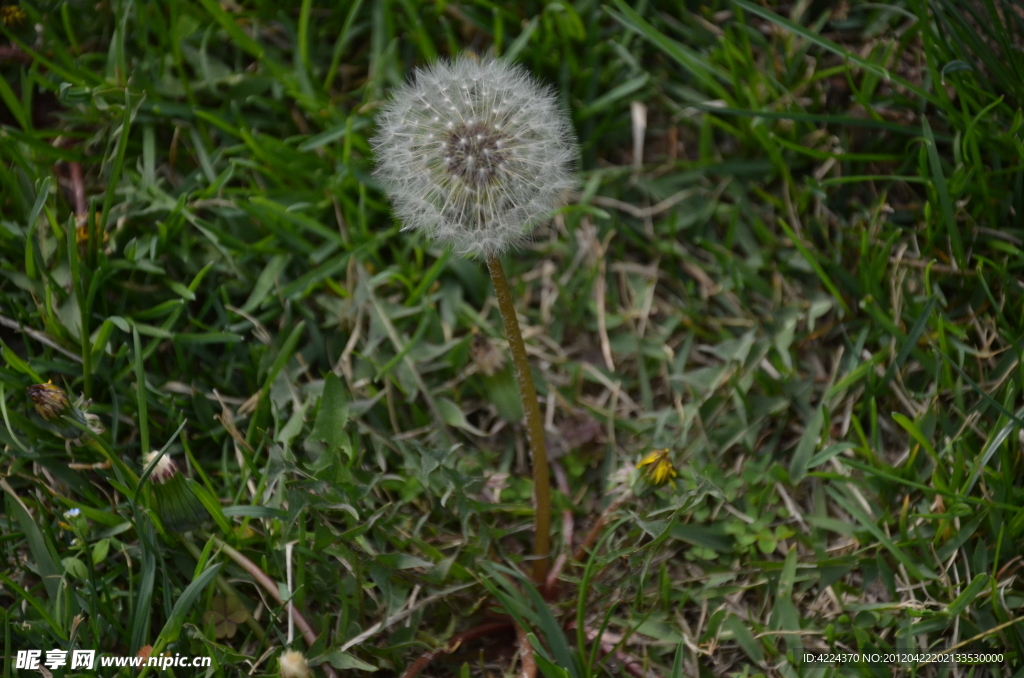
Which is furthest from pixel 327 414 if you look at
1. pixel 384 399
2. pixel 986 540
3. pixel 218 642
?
pixel 986 540

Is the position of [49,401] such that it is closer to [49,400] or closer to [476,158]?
[49,400]

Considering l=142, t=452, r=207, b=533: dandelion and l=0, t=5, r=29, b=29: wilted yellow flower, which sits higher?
l=0, t=5, r=29, b=29: wilted yellow flower

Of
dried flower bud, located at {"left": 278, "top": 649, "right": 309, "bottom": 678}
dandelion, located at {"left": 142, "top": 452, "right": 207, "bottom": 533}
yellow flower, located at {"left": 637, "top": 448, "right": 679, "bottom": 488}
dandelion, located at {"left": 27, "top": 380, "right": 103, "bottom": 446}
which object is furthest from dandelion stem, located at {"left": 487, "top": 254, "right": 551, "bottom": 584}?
dandelion, located at {"left": 27, "top": 380, "right": 103, "bottom": 446}

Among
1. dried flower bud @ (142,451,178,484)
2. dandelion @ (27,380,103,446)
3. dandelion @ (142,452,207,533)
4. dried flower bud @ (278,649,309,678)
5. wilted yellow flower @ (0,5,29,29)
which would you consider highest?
wilted yellow flower @ (0,5,29,29)

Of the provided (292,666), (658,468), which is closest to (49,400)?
(292,666)

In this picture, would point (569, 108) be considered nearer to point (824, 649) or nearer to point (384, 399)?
point (384, 399)

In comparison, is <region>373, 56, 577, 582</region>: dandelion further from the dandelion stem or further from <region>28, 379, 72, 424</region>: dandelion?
<region>28, 379, 72, 424</region>: dandelion

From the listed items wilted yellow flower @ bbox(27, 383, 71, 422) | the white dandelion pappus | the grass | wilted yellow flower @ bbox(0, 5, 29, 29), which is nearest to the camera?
the white dandelion pappus

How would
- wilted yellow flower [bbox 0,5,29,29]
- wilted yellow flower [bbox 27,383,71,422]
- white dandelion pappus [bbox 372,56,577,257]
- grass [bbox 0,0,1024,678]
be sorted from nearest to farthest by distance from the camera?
white dandelion pappus [bbox 372,56,577,257] < wilted yellow flower [bbox 27,383,71,422] < grass [bbox 0,0,1024,678] < wilted yellow flower [bbox 0,5,29,29]

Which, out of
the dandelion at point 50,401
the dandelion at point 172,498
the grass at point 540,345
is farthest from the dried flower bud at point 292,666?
the dandelion at point 50,401
